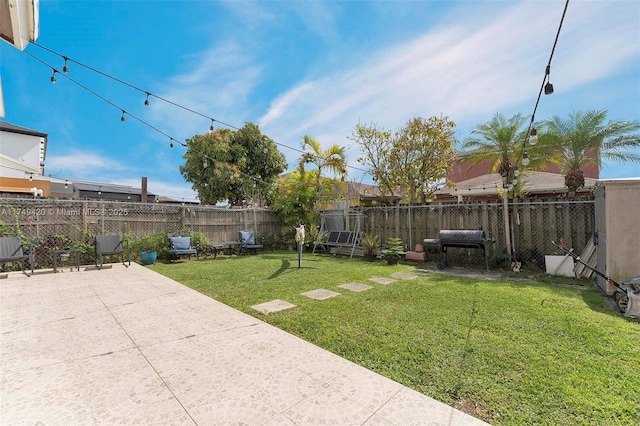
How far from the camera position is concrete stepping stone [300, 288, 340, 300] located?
16.4 ft

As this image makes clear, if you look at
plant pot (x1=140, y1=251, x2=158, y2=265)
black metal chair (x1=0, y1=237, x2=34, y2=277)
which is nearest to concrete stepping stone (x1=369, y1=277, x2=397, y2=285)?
plant pot (x1=140, y1=251, x2=158, y2=265)

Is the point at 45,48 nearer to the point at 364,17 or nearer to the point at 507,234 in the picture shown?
the point at 364,17

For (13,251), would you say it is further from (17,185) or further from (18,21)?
(17,185)

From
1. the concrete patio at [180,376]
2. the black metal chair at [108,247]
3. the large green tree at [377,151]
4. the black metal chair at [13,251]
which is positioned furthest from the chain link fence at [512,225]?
the black metal chair at [13,251]

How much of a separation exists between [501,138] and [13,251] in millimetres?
13854

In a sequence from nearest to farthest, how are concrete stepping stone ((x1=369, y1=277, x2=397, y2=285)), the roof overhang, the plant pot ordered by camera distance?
the roof overhang < concrete stepping stone ((x1=369, y1=277, x2=397, y2=285)) < the plant pot

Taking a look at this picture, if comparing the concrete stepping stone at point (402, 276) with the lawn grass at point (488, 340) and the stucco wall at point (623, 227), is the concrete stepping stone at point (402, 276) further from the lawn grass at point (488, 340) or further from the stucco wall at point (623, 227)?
the stucco wall at point (623, 227)

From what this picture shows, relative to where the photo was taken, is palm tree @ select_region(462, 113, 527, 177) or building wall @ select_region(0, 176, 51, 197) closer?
palm tree @ select_region(462, 113, 527, 177)

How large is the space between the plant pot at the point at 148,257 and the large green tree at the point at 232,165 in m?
11.3

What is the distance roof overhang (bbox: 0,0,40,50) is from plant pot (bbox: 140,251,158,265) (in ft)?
23.5

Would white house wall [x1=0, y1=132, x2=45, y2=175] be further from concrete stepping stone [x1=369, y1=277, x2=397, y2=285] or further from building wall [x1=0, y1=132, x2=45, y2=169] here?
concrete stepping stone [x1=369, y1=277, x2=397, y2=285]

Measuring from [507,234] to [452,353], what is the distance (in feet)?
21.2

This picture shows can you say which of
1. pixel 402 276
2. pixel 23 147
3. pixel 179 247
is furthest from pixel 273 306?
pixel 23 147

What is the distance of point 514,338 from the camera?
3221 mm
